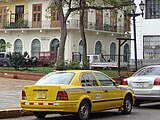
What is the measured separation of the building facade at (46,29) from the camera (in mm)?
50844

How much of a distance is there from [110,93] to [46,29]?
123 feet

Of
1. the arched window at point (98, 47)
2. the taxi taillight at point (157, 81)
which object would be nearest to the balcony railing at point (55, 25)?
the arched window at point (98, 47)

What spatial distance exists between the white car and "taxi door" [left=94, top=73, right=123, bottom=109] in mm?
2085

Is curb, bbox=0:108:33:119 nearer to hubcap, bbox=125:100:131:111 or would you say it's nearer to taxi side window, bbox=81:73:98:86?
taxi side window, bbox=81:73:98:86

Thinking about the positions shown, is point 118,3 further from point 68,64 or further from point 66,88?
point 66,88

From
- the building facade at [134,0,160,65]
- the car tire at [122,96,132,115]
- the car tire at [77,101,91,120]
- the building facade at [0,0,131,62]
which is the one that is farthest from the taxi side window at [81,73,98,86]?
the building facade at [0,0,131,62]

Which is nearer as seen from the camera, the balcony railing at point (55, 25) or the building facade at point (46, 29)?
the balcony railing at point (55, 25)

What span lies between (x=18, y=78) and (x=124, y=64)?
11129 millimetres

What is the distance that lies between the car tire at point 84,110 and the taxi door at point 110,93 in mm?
947

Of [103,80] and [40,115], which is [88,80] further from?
[40,115]

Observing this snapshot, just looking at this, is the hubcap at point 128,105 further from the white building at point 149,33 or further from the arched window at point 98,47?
Result: the arched window at point 98,47

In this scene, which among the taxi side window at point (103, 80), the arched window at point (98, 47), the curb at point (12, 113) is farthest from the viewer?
the arched window at point (98, 47)

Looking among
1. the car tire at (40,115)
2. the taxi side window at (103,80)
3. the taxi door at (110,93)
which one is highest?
the taxi side window at (103,80)

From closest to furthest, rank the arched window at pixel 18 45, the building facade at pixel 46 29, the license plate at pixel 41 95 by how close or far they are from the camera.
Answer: the license plate at pixel 41 95
the building facade at pixel 46 29
the arched window at pixel 18 45
